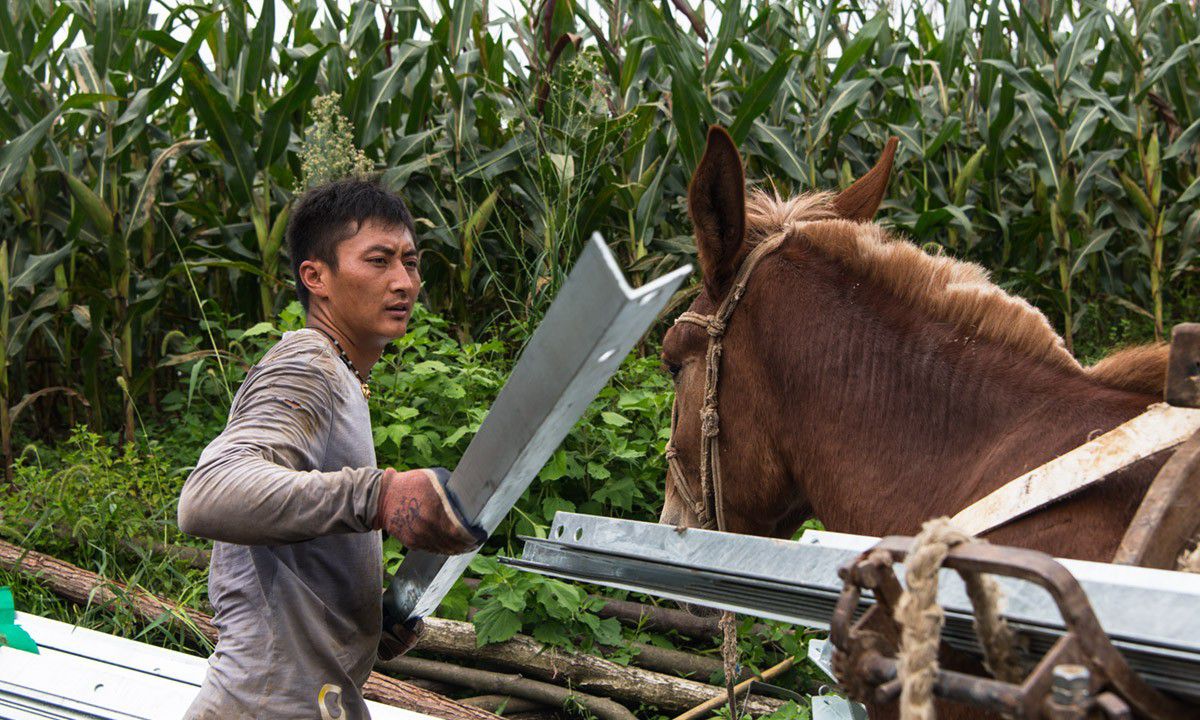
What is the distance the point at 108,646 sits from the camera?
10.9ft

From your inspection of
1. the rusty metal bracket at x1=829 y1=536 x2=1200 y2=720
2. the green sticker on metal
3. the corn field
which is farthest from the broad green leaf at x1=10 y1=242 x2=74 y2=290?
the rusty metal bracket at x1=829 y1=536 x2=1200 y2=720

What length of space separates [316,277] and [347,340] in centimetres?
14

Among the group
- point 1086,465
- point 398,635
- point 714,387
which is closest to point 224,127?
point 398,635

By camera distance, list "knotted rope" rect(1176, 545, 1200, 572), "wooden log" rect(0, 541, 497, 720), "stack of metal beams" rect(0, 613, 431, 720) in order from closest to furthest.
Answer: "knotted rope" rect(1176, 545, 1200, 572), "stack of metal beams" rect(0, 613, 431, 720), "wooden log" rect(0, 541, 497, 720)

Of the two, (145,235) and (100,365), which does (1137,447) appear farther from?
Answer: (100,365)

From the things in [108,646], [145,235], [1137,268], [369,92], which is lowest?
[108,646]

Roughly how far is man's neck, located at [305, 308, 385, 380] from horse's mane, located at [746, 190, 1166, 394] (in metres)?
0.85

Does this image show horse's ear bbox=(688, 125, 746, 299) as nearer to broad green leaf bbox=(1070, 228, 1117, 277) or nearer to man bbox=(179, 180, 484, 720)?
man bbox=(179, 180, 484, 720)

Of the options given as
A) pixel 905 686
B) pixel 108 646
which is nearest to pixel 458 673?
pixel 108 646

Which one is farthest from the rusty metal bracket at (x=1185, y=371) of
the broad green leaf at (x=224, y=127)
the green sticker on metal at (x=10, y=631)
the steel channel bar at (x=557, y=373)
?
the broad green leaf at (x=224, y=127)

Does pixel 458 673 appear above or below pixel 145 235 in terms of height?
below

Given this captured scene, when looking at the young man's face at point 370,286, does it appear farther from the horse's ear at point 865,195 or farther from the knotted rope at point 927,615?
the knotted rope at point 927,615

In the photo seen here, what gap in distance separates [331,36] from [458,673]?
3.88m

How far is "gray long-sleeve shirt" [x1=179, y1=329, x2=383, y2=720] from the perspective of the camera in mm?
1972
